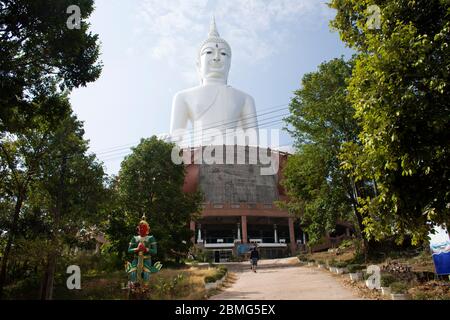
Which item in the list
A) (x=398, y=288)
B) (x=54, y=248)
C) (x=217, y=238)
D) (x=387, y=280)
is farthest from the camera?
(x=217, y=238)

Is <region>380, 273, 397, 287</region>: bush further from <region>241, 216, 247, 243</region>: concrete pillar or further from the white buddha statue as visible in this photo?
the white buddha statue

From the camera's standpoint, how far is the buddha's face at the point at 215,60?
4206cm

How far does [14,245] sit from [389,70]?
15.8m

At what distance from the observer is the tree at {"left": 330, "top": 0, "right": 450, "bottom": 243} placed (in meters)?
6.18

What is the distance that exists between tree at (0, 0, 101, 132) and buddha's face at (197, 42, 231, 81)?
3217 centimetres

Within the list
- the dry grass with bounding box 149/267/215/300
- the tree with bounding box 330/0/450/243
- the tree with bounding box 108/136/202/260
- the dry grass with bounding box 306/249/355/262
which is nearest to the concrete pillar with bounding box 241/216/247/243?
the dry grass with bounding box 306/249/355/262

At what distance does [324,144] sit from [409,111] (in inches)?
444

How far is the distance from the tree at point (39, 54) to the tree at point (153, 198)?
1142 centimetres

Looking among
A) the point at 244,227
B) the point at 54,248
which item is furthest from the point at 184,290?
the point at 244,227

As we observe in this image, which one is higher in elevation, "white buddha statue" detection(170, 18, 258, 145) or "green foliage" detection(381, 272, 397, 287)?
"white buddha statue" detection(170, 18, 258, 145)

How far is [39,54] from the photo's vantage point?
10.1 m

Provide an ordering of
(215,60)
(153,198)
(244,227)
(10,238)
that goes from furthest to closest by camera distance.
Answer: (215,60) → (244,227) → (153,198) → (10,238)

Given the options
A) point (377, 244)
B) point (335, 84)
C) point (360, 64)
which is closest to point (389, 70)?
point (360, 64)

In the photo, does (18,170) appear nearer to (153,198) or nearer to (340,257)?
(153,198)
